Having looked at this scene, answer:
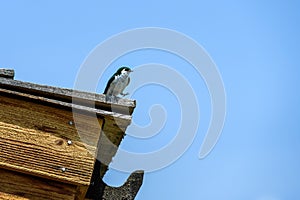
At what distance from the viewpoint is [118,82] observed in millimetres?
2994

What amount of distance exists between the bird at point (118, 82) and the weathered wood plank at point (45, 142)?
259 mm

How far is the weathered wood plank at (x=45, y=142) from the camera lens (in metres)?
2.56

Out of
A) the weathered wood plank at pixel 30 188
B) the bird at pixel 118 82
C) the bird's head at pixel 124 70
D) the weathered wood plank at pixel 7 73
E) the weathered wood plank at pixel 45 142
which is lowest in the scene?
the weathered wood plank at pixel 30 188

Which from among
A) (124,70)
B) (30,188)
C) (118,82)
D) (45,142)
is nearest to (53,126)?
(45,142)

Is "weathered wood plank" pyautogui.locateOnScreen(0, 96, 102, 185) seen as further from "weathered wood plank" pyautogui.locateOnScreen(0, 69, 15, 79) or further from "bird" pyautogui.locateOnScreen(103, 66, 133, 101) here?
"bird" pyautogui.locateOnScreen(103, 66, 133, 101)

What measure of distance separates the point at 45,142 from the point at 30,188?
24 cm

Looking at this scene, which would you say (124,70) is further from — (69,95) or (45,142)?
(45,142)

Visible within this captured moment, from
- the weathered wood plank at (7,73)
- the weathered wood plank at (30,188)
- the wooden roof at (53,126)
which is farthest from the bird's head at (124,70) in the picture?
the weathered wood plank at (30,188)

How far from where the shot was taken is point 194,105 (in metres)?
2.85

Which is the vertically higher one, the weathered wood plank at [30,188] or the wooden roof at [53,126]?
the wooden roof at [53,126]

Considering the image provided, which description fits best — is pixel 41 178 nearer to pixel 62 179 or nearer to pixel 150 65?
pixel 62 179

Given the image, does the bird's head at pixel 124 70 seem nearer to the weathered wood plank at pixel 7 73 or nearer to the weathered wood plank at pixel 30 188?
the weathered wood plank at pixel 7 73

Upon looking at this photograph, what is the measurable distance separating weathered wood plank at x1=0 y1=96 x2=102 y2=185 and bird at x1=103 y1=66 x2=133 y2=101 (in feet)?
0.85

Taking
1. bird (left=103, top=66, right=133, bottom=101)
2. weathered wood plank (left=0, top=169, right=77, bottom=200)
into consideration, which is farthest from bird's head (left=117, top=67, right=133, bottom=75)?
weathered wood plank (left=0, top=169, right=77, bottom=200)
